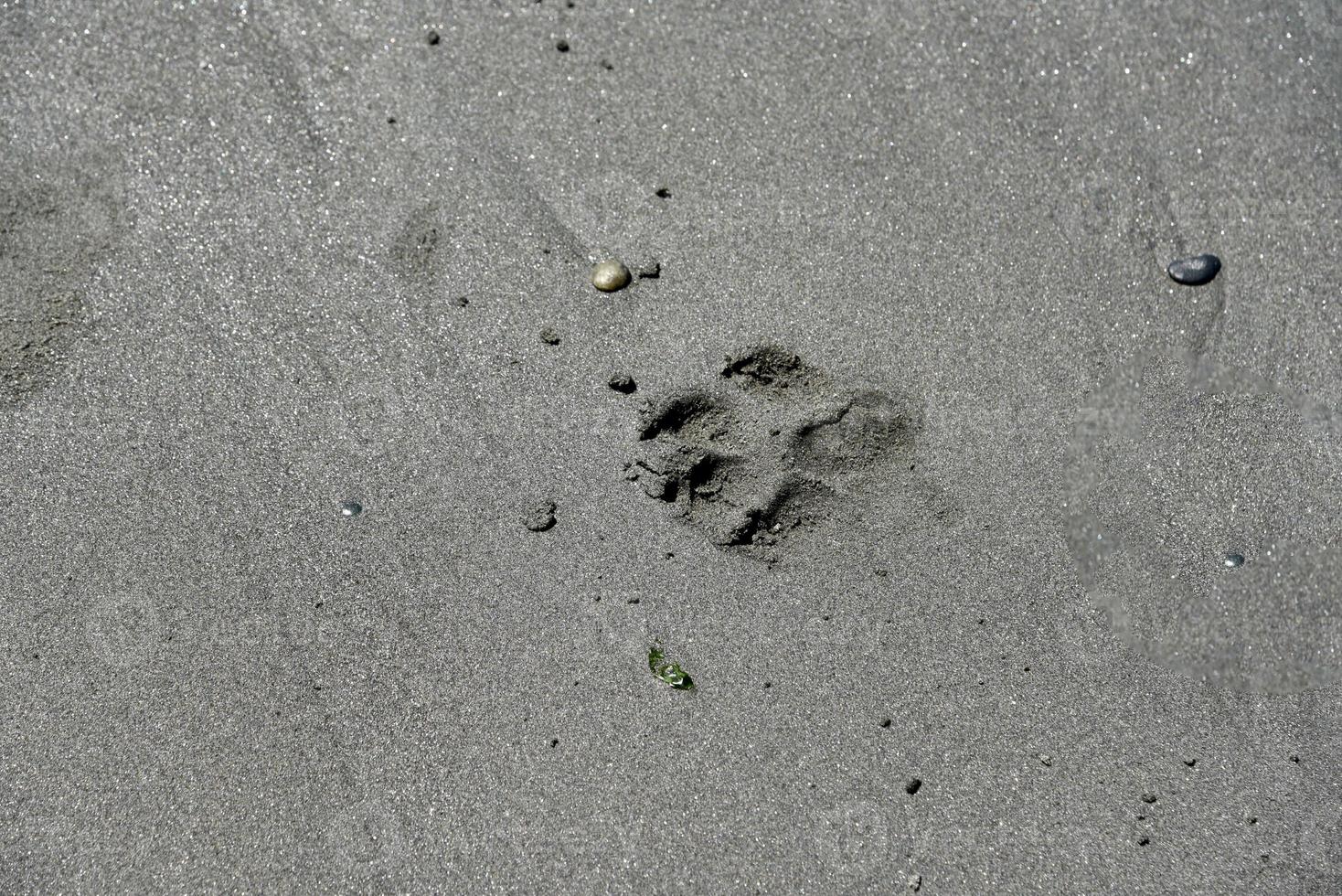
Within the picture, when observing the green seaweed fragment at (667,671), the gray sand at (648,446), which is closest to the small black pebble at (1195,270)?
the gray sand at (648,446)

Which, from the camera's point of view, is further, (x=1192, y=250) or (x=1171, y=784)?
(x=1192, y=250)

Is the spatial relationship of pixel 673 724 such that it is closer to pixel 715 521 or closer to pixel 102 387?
pixel 715 521

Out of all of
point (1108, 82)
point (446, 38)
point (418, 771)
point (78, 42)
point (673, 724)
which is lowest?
point (418, 771)

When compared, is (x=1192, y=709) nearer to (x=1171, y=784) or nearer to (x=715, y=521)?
(x=1171, y=784)

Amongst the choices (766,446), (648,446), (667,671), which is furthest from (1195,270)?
(667,671)

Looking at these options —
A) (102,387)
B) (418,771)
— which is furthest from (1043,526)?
(102,387)

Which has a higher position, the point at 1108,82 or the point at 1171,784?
the point at 1108,82

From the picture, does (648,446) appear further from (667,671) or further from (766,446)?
(667,671)
